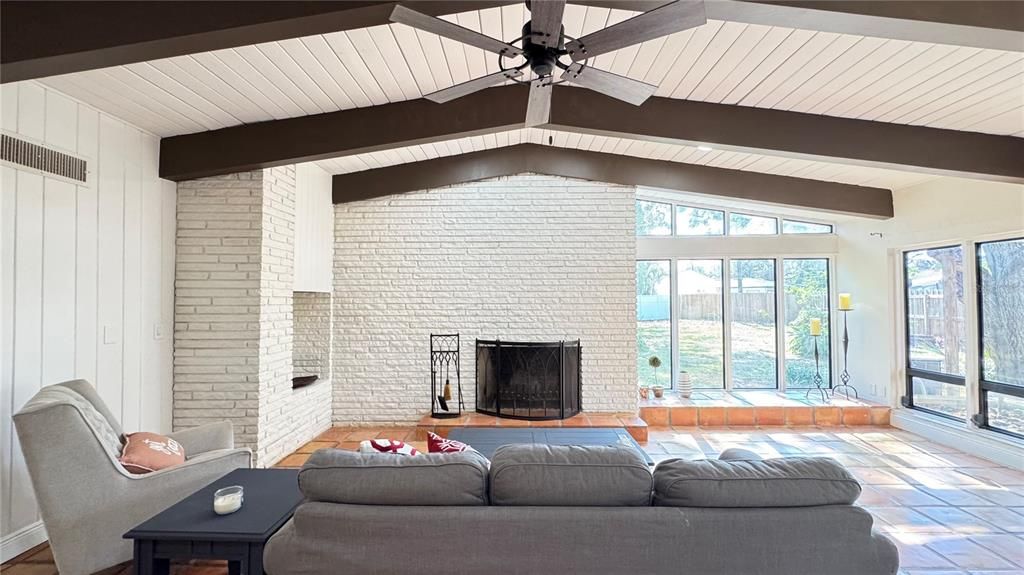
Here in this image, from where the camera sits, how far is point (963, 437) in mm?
4727

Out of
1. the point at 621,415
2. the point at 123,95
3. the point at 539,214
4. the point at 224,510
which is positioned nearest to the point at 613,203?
the point at 539,214

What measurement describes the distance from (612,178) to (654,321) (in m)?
2.00

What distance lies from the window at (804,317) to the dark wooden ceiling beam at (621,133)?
8.99ft

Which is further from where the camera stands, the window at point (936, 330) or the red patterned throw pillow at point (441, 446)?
the window at point (936, 330)

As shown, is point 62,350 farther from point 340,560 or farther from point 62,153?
point 340,560

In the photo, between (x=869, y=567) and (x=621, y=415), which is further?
(x=621, y=415)

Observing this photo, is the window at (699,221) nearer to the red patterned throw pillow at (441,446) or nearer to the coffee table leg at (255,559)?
the red patterned throw pillow at (441,446)

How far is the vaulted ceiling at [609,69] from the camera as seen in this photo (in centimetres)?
214

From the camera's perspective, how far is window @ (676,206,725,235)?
21.7 feet

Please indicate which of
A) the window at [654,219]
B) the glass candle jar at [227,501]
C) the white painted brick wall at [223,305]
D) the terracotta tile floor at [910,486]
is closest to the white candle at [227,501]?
the glass candle jar at [227,501]

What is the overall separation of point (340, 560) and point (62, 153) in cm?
299

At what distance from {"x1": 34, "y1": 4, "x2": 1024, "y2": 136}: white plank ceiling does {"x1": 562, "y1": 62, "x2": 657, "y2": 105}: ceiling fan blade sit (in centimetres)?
45

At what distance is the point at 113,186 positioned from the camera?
340cm

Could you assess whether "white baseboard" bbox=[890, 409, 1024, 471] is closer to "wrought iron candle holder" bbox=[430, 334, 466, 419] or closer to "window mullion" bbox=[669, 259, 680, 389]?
"window mullion" bbox=[669, 259, 680, 389]
